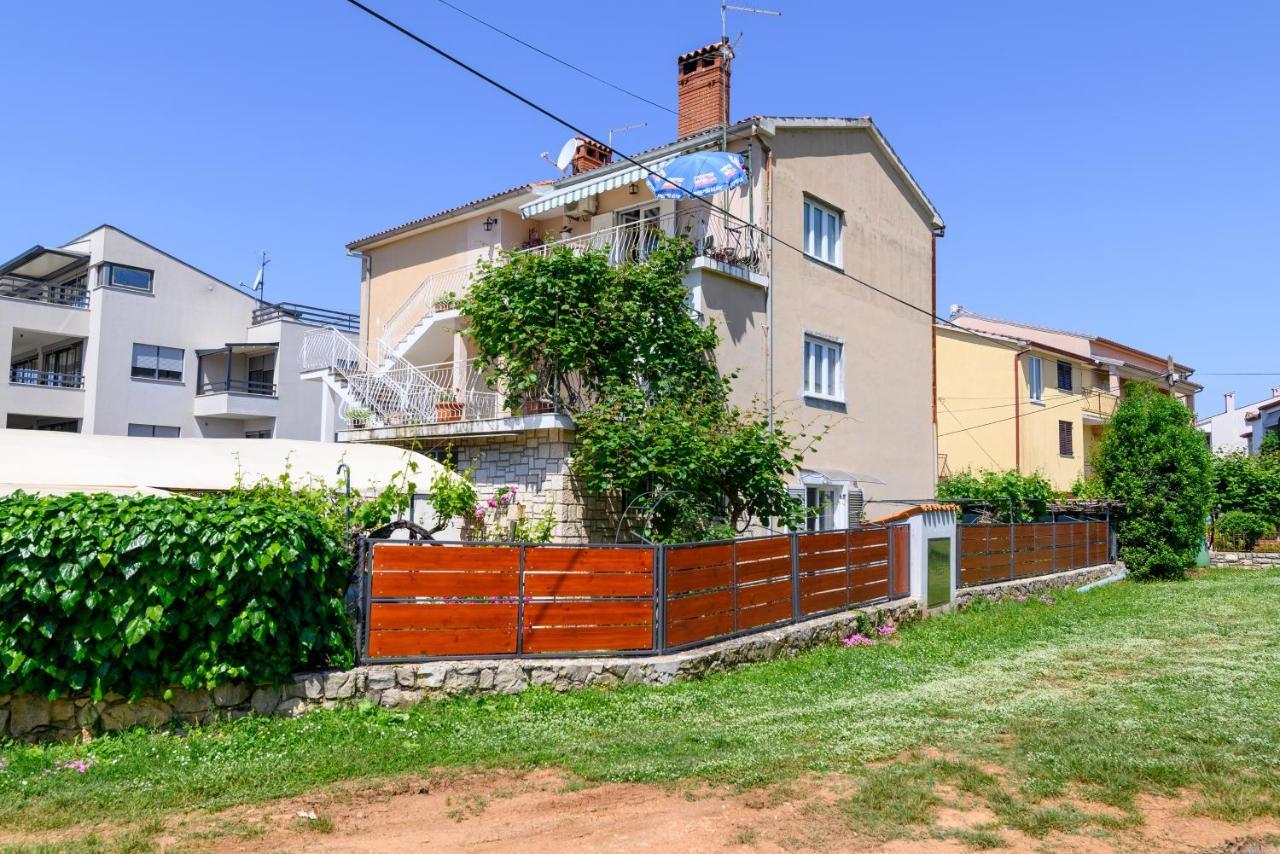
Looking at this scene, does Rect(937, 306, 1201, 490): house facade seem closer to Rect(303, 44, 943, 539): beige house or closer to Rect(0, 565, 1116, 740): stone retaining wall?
Rect(303, 44, 943, 539): beige house

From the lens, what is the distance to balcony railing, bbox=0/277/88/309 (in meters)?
35.6

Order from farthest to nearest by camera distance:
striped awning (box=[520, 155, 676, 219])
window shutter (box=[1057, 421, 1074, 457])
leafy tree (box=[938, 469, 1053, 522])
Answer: window shutter (box=[1057, 421, 1074, 457])
leafy tree (box=[938, 469, 1053, 522])
striped awning (box=[520, 155, 676, 219])

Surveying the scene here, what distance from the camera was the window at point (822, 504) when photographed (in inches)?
773

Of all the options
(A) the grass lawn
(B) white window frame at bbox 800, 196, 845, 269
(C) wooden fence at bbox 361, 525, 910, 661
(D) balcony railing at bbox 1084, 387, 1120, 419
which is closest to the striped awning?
(B) white window frame at bbox 800, 196, 845, 269

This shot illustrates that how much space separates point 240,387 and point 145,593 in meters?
31.6

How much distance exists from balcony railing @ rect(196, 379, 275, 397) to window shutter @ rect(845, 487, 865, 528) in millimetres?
25217

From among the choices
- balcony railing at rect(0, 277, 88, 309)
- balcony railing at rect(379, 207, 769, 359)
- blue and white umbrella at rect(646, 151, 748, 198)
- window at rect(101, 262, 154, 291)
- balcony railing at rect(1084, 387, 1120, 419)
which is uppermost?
window at rect(101, 262, 154, 291)

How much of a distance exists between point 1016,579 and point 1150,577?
7126 mm

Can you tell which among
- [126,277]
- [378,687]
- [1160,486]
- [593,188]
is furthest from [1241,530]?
[126,277]

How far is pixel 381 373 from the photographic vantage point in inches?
822

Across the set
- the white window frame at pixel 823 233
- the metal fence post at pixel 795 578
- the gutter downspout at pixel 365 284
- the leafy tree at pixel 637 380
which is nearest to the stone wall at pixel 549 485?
the leafy tree at pixel 637 380

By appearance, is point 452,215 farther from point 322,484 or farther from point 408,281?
point 322,484

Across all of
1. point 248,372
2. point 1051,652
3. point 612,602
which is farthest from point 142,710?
point 248,372

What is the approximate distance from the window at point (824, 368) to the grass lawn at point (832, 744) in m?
8.91
